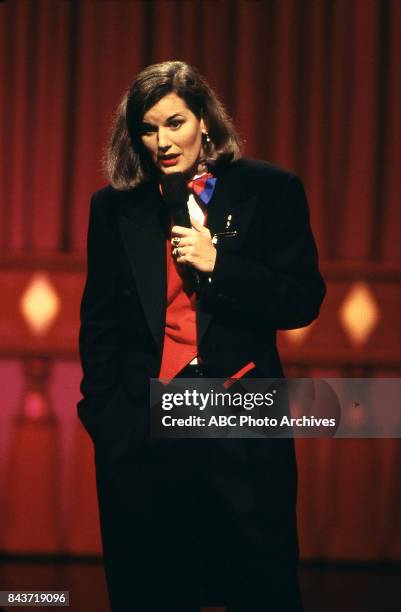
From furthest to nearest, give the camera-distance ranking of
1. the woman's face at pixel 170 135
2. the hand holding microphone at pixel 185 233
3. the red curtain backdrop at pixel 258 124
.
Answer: the red curtain backdrop at pixel 258 124 → the woman's face at pixel 170 135 → the hand holding microphone at pixel 185 233

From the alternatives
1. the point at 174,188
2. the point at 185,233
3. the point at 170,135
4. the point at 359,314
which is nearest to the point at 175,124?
the point at 170,135

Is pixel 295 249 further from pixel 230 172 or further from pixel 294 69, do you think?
pixel 294 69

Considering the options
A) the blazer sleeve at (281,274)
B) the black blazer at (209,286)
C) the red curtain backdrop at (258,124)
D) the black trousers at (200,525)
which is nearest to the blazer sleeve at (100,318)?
the black blazer at (209,286)

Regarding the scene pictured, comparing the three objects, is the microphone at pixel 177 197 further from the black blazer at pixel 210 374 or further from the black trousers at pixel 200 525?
the black trousers at pixel 200 525

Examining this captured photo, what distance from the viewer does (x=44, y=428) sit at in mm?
2822

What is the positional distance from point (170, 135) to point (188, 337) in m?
0.36

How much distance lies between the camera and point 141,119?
1658 millimetres

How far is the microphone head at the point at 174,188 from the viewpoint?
5.20 feet

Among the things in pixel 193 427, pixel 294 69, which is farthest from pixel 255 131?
→ pixel 193 427

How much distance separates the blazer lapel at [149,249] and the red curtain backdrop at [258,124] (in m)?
1.13

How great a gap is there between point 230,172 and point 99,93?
126 cm

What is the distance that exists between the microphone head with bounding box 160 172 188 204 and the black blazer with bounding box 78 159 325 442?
8 cm

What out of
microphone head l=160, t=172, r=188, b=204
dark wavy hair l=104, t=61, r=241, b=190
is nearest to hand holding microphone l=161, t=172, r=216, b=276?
microphone head l=160, t=172, r=188, b=204

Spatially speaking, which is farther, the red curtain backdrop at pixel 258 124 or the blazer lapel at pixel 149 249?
the red curtain backdrop at pixel 258 124
